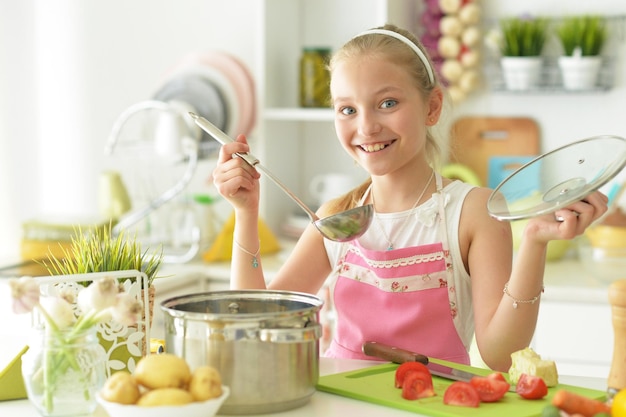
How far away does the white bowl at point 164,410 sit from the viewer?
43.2 inches

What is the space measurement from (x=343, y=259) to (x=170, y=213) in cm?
153

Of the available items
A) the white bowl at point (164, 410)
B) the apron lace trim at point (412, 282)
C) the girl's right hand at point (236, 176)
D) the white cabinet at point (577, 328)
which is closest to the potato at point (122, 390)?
the white bowl at point (164, 410)

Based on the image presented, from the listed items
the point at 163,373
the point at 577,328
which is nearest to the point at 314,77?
the point at 577,328

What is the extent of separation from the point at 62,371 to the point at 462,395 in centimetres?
50

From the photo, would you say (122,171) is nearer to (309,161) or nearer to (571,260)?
(309,161)

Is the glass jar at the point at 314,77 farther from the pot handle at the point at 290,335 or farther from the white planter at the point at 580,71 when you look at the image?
the pot handle at the point at 290,335

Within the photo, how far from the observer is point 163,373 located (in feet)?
3.69

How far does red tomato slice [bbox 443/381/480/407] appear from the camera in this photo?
1.22 metres

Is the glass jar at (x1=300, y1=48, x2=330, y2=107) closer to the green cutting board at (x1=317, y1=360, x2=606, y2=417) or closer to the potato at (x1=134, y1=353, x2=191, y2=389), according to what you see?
the green cutting board at (x1=317, y1=360, x2=606, y2=417)

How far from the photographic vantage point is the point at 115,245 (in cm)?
139

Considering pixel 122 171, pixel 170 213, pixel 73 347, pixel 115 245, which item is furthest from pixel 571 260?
pixel 73 347

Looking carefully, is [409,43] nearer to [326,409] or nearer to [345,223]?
[345,223]

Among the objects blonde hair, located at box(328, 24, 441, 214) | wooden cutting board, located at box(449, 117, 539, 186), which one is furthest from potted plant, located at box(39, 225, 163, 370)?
wooden cutting board, located at box(449, 117, 539, 186)

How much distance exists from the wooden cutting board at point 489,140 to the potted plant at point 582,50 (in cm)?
21
